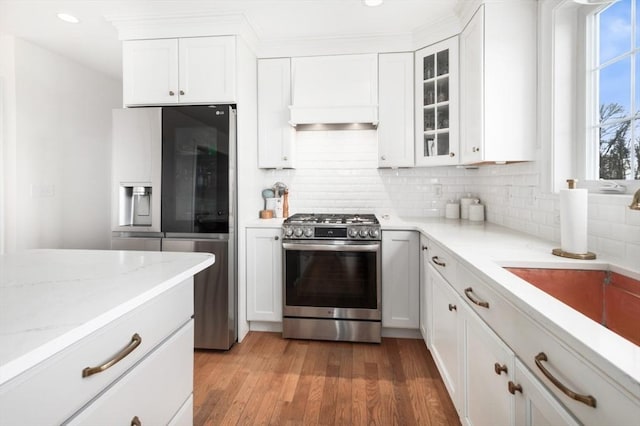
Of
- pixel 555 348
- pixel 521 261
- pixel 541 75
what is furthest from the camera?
pixel 541 75

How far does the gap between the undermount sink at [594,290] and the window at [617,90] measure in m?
0.51

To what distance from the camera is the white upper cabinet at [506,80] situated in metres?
2.04

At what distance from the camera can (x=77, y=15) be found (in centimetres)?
256

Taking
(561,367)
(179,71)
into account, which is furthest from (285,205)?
(561,367)

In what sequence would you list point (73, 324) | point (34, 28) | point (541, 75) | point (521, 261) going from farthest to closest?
point (34, 28) → point (541, 75) → point (521, 261) → point (73, 324)

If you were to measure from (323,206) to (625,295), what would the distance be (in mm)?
2388


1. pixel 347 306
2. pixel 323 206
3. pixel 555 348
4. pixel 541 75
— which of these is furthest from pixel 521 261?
pixel 323 206

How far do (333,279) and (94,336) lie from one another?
1.97m

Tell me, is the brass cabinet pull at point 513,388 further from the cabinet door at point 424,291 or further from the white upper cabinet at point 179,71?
the white upper cabinet at point 179,71

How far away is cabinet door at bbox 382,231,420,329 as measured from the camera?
8.58 feet

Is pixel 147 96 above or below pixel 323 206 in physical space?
above

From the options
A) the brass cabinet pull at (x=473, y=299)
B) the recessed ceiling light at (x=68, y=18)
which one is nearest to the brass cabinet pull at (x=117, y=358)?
the brass cabinet pull at (x=473, y=299)

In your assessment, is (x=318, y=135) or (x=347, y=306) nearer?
(x=347, y=306)

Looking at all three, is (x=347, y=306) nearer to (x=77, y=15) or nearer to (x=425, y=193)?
(x=425, y=193)
